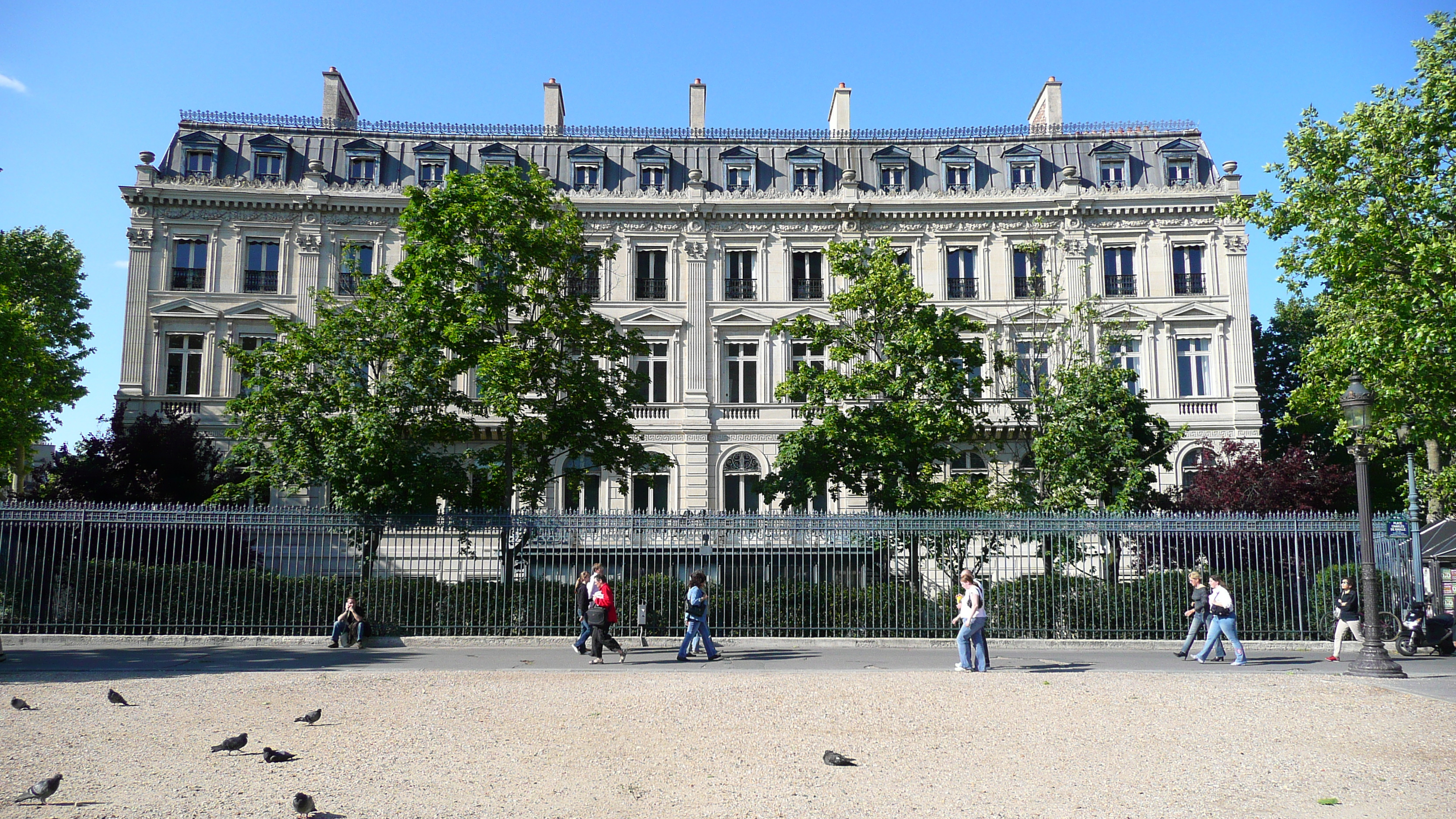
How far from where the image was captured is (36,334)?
95.0 feet

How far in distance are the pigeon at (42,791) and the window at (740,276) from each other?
28737mm

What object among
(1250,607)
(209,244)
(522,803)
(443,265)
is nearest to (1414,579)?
(1250,607)

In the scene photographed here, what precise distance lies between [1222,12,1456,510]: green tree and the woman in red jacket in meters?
15.3

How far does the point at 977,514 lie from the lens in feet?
63.2

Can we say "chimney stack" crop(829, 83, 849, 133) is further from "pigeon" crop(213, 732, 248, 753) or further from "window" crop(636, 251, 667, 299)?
"pigeon" crop(213, 732, 248, 753)

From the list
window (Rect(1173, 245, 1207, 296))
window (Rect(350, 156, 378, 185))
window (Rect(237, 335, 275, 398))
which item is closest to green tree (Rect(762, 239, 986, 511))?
window (Rect(1173, 245, 1207, 296))

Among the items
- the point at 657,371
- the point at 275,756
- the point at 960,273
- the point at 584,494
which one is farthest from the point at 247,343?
the point at 275,756

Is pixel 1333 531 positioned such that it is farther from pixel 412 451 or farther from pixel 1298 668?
pixel 412 451

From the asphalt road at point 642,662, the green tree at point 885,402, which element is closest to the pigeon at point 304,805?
the asphalt road at point 642,662

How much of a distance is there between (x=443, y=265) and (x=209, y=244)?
56.9 ft

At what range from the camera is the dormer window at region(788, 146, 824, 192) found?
118 feet

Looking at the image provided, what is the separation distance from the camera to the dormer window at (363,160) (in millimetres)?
35344

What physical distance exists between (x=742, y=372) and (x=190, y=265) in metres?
18.8

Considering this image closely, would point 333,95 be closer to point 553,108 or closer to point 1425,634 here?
point 553,108
